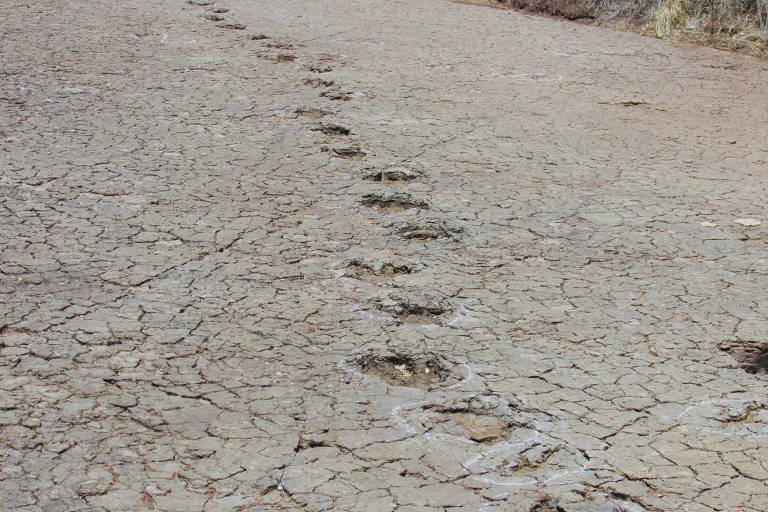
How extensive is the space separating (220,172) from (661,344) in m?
2.55

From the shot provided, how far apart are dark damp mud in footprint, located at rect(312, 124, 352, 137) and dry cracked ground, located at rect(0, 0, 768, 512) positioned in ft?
0.22

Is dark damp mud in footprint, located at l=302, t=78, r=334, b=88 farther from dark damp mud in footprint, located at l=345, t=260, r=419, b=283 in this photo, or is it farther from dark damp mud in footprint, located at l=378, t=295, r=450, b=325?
dark damp mud in footprint, located at l=378, t=295, r=450, b=325

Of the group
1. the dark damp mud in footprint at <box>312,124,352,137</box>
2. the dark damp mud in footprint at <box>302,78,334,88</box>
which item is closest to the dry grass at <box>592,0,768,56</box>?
the dark damp mud in footprint at <box>302,78,334,88</box>

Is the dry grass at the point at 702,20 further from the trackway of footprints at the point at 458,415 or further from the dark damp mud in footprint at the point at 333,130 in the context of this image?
the trackway of footprints at the point at 458,415

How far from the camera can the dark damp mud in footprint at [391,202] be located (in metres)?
4.16

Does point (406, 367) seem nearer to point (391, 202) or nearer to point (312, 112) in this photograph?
point (391, 202)

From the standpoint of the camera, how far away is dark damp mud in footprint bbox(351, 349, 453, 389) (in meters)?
2.79

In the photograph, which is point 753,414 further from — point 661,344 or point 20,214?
point 20,214

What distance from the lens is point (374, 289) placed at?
3.38 metres

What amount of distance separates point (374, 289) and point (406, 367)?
586 millimetres

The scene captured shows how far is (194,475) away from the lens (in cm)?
228

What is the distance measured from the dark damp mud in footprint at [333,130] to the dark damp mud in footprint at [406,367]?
2.51 m

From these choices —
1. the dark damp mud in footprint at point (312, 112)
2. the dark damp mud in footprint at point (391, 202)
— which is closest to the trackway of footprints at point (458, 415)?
the dark damp mud in footprint at point (391, 202)

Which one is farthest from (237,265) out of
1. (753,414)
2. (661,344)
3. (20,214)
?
(753,414)
